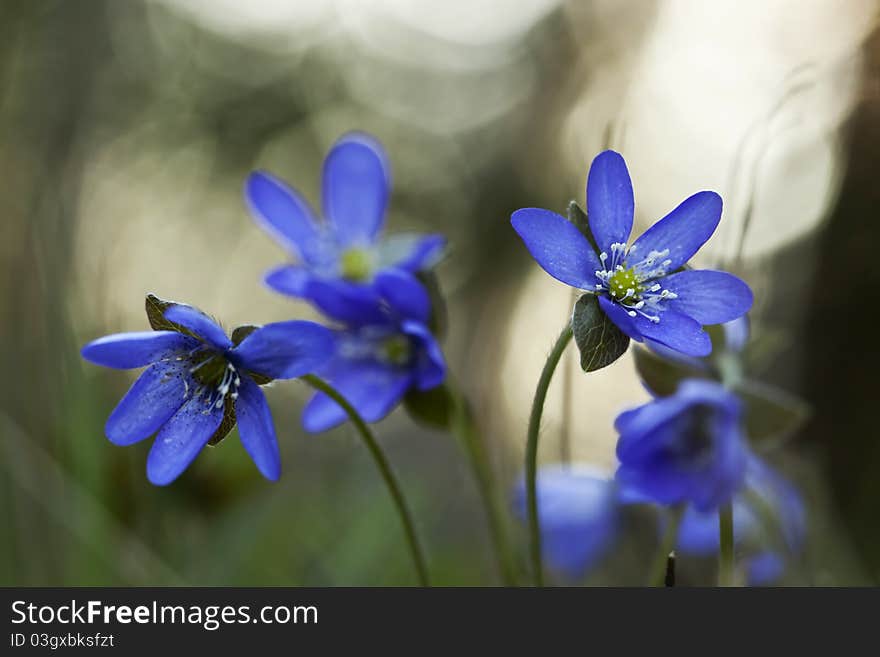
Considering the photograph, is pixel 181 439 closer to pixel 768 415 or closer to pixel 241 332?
pixel 241 332

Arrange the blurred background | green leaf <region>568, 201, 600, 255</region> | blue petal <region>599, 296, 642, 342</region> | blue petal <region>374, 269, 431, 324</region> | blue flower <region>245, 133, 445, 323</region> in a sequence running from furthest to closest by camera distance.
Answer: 1. the blurred background
2. blue flower <region>245, 133, 445, 323</region>
3. blue petal <region>374, 269, 431, 324</region>
4. green leaf <region>568, 201, 600, 255</region>
5. blue petal <region>599, 296, 642, 342</region>

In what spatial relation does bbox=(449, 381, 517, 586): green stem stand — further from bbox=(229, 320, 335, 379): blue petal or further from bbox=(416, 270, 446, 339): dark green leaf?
bbox=(229, 320, 335, 379): blue petal

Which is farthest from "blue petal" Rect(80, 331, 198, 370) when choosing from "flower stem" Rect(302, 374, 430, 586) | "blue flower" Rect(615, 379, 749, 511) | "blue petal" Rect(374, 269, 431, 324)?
"blue flower" Rect(615, 379, 749, 511)

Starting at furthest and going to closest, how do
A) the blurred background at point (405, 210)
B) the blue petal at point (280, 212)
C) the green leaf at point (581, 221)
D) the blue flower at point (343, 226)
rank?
1. the blurred background at point (405, 210)
2. the blue petal at point (280, 212)
3. the blue flower at point (343, 226)
4. the green leaf at point (581, 221)

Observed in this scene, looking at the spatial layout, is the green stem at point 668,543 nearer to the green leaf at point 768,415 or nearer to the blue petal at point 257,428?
the green leaf at point 768,415

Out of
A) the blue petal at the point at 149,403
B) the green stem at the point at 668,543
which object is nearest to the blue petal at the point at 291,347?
the blue petal at the point at 149,403

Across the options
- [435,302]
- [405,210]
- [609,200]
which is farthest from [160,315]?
[405,210]
